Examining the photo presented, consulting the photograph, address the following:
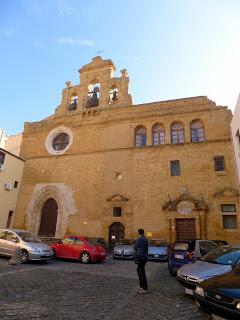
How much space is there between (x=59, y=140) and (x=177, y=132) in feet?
36.7

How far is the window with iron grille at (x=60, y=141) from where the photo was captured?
2335 centimetres

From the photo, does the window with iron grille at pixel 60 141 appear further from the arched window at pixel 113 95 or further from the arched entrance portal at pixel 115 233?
the arched entrance portal at pixel 115 233

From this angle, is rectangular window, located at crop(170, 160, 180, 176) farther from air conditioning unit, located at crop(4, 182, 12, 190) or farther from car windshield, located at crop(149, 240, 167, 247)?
air conditioning unit, located at crop(4, 182, 12, 190)

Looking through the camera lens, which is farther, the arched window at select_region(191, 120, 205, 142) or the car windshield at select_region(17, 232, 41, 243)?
the arched window at select_region(191, 120, 205, 142)

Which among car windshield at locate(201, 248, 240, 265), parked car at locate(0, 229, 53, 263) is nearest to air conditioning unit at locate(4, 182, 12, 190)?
parked car at locate(0, 229, 53, 263)

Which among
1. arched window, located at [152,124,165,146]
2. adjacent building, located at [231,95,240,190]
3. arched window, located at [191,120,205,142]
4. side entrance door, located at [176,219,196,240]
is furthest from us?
arched window, located at [152,124,165,146]

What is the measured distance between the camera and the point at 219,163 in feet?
58.7

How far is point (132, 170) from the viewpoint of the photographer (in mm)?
19828

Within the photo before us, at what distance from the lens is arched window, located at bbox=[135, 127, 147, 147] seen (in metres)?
20.9

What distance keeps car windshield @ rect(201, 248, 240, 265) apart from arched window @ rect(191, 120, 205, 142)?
43.1ft

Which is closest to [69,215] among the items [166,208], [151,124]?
[166,208]

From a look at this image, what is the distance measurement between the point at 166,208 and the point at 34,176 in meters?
12.5

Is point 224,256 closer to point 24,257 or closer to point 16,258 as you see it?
point 16,258

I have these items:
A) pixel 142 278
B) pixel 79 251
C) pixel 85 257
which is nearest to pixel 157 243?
pixel 85 257
